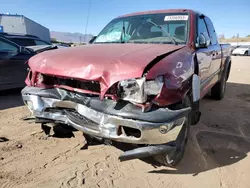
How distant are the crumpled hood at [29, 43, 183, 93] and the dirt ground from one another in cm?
93

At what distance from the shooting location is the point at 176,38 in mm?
3143

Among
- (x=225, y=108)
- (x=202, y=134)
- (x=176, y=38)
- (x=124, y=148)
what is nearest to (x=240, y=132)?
(x=202, y=134)

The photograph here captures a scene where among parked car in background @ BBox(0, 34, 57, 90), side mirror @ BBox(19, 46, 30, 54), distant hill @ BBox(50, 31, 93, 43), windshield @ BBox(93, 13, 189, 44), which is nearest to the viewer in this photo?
windshield @ BBox(93, 13, 189, 44)

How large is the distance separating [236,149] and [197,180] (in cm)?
100

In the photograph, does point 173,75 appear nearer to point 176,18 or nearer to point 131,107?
point 131,107

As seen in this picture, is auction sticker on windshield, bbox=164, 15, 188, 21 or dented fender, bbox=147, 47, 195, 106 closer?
dented fender, bbox=147, 47, 195, 106

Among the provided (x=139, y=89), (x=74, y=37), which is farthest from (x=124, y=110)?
(x=74, y=37)

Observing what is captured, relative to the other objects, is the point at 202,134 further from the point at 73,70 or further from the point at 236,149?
the point at 73,70

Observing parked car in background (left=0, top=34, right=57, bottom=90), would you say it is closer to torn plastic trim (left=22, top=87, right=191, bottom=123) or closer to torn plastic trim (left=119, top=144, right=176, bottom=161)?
torn plastic trim (left=22, top=87, right=191, bottom=123)

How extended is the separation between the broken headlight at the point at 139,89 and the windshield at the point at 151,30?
1197mm

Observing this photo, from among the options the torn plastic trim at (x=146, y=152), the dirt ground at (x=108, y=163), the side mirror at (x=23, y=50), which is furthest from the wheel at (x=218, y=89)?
the side mirror at (x=23, y=50)

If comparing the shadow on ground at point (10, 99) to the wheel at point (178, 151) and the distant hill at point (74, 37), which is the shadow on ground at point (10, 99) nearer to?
the distant hill at point (74, 37)

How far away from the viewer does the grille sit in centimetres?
229

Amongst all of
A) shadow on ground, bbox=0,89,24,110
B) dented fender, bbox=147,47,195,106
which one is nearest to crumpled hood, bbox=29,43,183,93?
dented fender, bbox=147,47,195,106
